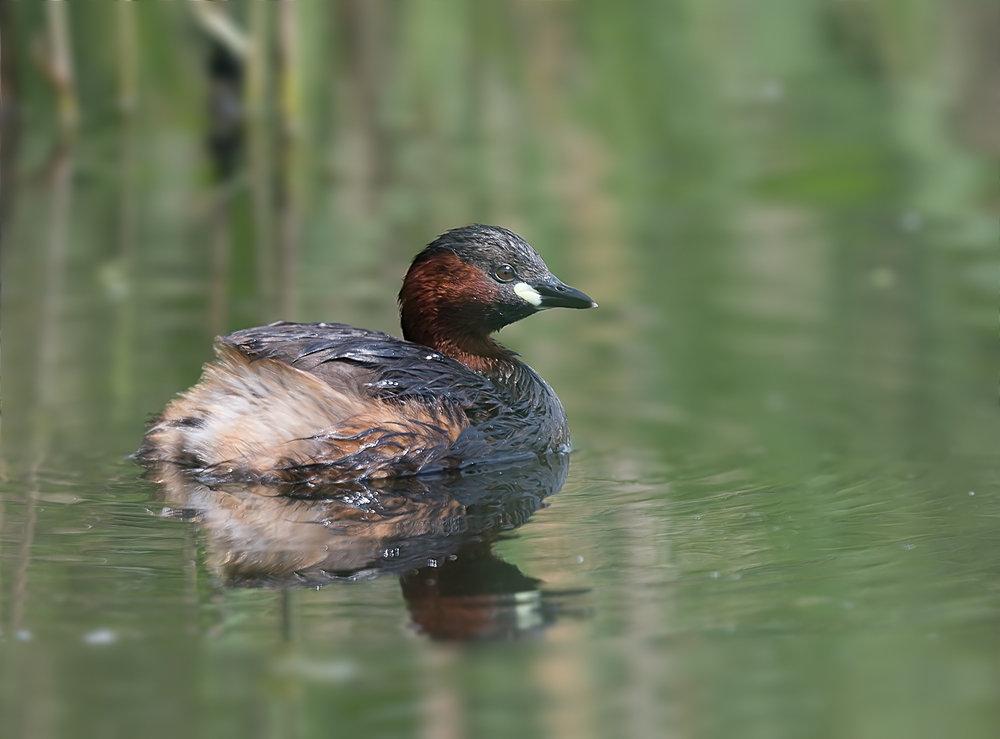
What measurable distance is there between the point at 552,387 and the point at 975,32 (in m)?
8.53

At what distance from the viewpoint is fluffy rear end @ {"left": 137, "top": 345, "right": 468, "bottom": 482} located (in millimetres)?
4727

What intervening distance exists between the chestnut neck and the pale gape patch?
110 mm

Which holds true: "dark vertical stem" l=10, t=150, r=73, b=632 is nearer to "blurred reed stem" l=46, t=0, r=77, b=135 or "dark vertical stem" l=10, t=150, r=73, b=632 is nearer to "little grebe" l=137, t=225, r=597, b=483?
"little grebe" l=137, t=225, r=597, b=483

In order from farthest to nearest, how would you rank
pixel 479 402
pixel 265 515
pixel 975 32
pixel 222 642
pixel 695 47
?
1. pixel 695 47
2. pixel 975 32
3. pixel 479 402
4. pixel 265 515
5. pixel 222 642

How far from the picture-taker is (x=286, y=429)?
4.73 m

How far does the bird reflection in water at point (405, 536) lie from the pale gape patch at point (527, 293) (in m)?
0.67

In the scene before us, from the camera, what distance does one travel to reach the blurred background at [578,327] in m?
3.08

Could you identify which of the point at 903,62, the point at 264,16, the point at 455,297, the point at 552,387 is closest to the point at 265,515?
the point at 455,297

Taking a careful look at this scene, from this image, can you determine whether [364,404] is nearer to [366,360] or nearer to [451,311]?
[366,360]

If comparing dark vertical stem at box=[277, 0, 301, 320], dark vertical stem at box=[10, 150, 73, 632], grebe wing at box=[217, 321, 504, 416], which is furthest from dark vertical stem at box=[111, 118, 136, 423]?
grebe wing at box=[217, 321, 504, 416]

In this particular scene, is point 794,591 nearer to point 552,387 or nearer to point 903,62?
point 552,387

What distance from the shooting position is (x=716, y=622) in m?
3.35

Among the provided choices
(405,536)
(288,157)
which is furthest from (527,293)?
(288,157)

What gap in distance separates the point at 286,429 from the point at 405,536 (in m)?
0.78
